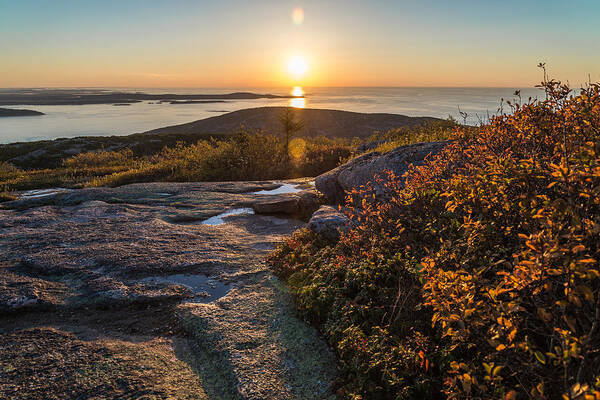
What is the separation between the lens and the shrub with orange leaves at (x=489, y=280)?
6.97 ft

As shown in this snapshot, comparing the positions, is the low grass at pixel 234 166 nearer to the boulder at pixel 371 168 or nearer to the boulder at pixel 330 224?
the boulder at pixel 371 168

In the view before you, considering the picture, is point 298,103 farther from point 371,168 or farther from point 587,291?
point 587,291

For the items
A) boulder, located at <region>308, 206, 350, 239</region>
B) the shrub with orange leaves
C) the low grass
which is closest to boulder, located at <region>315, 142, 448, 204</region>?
boulder, located at <region>308, 206, 350, 239</region>

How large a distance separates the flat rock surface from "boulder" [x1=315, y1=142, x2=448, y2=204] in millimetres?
2425

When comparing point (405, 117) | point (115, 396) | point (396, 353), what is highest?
point (405, 117)

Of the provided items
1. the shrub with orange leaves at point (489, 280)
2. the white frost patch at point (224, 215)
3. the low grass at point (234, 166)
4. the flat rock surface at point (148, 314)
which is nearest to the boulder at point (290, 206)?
the white frost patch at point (224, 215)

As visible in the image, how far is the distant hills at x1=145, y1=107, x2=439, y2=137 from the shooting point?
65.2 metres

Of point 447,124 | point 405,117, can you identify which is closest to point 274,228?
point 447,124

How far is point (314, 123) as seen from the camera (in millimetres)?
72375

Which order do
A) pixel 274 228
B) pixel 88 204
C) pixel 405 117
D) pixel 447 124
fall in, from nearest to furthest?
pixel 274 228 → pixel 88 204 → pixel 447 124 → pixel 405 117

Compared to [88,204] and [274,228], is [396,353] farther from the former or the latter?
[88,204]

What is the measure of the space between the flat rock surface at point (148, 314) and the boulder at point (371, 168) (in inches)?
95.5

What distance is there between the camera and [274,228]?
920 cm

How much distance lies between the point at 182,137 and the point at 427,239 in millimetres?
51245
